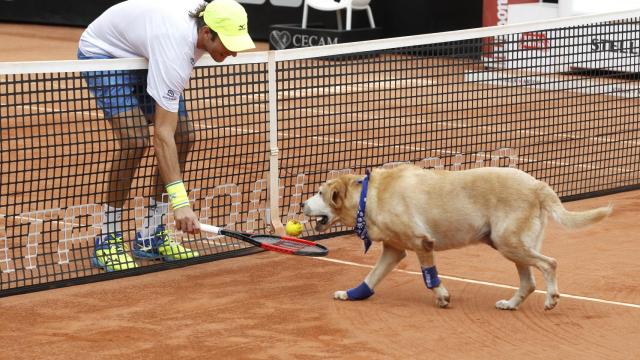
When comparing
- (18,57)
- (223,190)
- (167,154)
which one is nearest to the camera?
(167,154)

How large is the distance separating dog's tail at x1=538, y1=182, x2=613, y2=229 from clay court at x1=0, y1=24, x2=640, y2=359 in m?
0.56

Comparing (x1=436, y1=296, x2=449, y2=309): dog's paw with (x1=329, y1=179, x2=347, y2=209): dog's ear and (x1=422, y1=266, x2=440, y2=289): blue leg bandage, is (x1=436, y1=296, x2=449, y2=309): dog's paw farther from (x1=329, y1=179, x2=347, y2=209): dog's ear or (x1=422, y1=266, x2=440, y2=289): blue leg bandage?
(x1=329, y1=179, x2=347, y2=209): dog's ear

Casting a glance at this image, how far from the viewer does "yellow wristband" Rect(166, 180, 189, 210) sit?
289 inches

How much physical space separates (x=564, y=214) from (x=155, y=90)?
2653 millimetres

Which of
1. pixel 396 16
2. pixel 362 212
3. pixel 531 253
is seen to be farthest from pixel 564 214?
pixel 396 16

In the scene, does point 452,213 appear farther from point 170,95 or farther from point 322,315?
point 170,95

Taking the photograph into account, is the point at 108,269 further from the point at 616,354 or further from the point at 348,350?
the point at 616,354

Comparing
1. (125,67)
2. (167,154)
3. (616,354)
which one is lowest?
(616,354)

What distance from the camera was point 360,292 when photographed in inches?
280

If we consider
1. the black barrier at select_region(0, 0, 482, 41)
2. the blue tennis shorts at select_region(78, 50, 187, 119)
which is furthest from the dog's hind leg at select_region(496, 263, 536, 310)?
the black barrier at select_region(0, 0, 482, 41)

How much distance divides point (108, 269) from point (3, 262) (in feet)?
2.45

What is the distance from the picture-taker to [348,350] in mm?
6277

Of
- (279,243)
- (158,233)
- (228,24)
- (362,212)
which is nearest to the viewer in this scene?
(362,212)

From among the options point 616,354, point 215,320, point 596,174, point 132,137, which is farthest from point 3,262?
point 596,174
